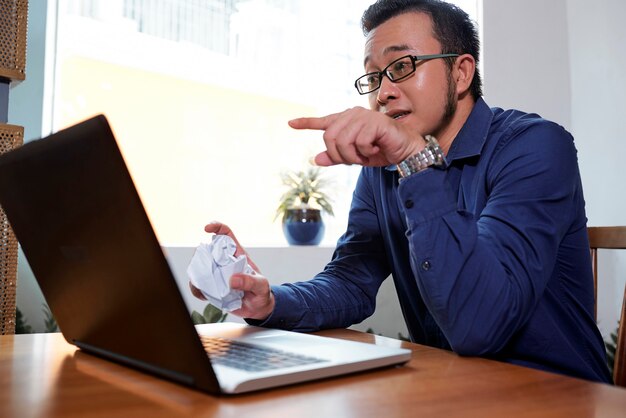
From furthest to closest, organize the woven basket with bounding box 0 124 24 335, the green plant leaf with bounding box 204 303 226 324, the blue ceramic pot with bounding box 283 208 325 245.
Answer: the blue ceramic pot with bounding box 283 208 325 245
the green plant leaf with bounding box 204 303 226 324
the woven basket with bounding box 0 124 24 335

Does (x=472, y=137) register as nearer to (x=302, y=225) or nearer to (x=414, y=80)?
(x=414, y=80)

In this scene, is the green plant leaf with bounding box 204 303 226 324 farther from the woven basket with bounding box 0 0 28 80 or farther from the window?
the woven basket with bounding box 0 0 28 80

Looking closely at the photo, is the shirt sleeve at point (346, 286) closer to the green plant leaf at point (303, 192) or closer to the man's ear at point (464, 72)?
the man's ear at point (464, 72)

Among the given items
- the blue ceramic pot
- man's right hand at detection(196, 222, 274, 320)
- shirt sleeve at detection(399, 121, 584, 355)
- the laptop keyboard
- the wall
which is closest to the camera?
the laptop keyboard

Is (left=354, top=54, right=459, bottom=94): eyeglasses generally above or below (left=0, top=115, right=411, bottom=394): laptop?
above

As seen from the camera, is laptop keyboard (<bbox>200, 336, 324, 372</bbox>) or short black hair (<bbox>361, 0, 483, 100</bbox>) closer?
laptop keyboard (<bbox>200, 336, 324, 372</bbox>)

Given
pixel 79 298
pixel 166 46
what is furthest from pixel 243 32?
pixel 79 298

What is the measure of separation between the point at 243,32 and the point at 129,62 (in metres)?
0.54

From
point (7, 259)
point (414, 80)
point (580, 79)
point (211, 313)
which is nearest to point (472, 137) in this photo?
point (414, 80)

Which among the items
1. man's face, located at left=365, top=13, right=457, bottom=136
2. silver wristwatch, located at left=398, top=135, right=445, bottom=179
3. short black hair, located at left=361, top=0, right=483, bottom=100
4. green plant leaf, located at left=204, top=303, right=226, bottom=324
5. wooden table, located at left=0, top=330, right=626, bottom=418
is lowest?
green plant leaf, located at left=204, top=303, right=226, bottom=324

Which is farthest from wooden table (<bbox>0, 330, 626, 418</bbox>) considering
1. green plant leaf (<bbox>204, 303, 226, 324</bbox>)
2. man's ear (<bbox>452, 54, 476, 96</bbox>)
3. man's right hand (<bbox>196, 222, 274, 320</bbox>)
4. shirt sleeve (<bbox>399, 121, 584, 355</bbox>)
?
green plant leaf (<bbox>204, 303, 226, 324</bbox>)

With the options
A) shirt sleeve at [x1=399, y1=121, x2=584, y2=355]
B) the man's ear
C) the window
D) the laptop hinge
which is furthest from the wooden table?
the window

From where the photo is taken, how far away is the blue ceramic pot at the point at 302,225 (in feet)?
8.50

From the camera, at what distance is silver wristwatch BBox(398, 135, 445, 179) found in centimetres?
90
